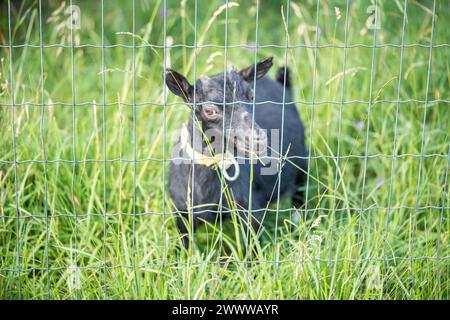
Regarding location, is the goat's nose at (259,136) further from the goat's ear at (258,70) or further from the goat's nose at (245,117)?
the goat's ear at (258,70)

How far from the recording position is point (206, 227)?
136 inches

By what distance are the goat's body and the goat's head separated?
130 mm

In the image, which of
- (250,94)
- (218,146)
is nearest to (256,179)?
(218,146)

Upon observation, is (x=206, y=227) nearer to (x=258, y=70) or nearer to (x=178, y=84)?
(x=178, y=84)

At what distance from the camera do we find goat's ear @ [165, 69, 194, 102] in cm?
317

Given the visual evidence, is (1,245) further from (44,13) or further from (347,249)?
(44,13)

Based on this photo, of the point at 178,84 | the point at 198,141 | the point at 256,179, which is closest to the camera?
the point at 178,84

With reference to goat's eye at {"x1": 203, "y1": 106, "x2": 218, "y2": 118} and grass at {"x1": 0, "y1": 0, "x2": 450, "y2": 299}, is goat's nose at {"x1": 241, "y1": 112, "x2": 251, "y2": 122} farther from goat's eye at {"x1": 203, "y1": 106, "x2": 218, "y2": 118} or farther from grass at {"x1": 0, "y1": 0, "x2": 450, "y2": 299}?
grass at {"x1": 0, "y1": 0, "x2": 450, "y2": 299}

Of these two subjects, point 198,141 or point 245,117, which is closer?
point 245,117

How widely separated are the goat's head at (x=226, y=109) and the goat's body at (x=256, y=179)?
13 centimetres

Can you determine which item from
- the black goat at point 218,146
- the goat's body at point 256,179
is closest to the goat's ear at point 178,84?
the black goat at point 218,146

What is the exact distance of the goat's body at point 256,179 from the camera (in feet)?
11.7

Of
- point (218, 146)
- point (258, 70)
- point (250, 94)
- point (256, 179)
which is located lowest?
point (256, 179)

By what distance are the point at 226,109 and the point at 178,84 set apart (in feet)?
0.98
